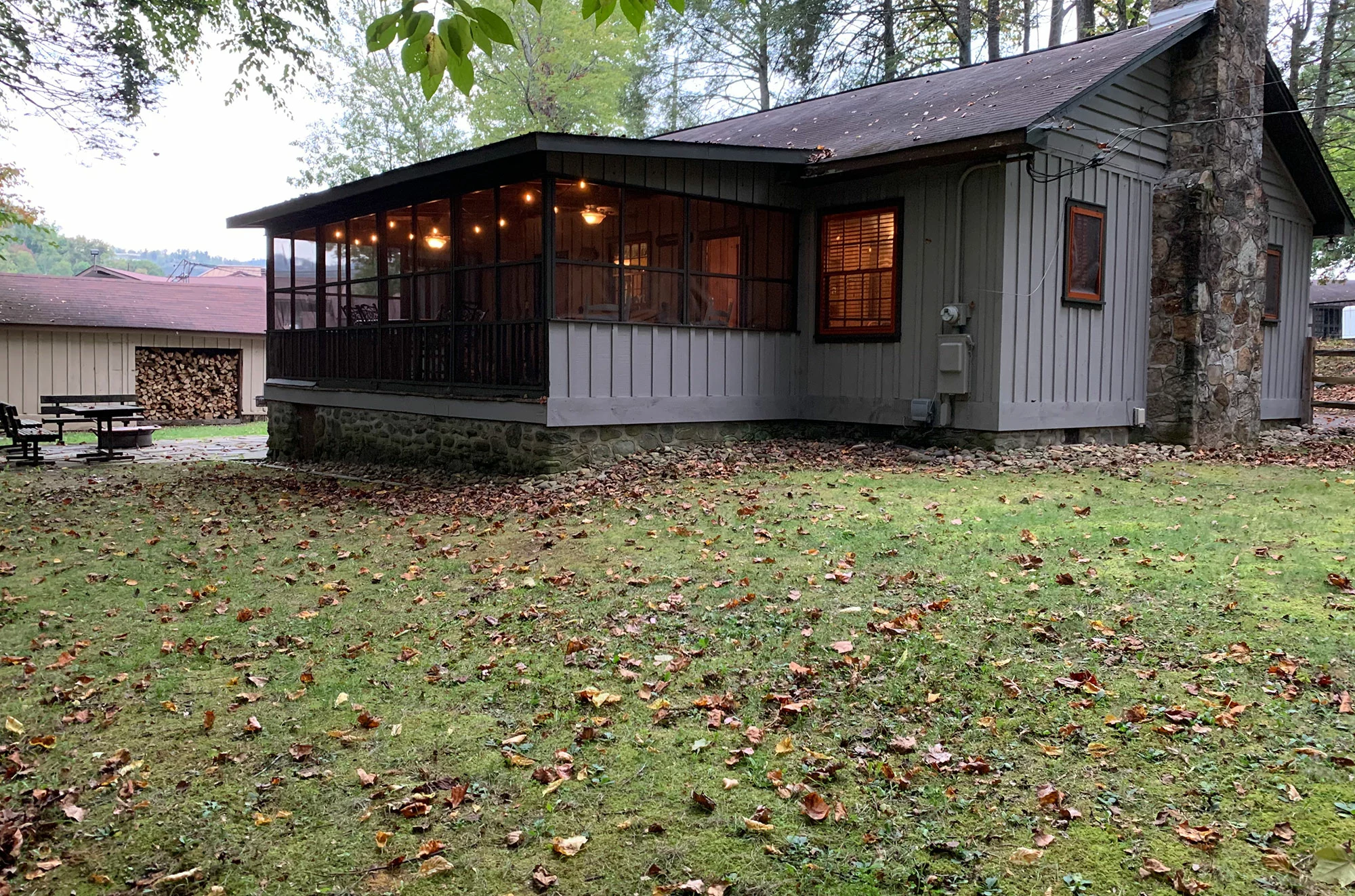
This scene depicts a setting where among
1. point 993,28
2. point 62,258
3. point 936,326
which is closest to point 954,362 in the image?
point 936,326

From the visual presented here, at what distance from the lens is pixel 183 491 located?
10.9 metres

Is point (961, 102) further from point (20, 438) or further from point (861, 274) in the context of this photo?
point (20, 438)

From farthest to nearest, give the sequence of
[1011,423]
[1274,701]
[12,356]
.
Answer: [12,356], [1011,423], [1274,701]

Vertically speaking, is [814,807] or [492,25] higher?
[492,25]

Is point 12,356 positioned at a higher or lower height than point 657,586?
higher

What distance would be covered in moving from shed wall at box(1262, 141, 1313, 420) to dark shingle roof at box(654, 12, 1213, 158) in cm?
373

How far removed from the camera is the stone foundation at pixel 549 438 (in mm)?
10414

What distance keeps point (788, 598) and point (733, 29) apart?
84.5ft

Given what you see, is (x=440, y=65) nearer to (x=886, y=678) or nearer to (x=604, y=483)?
(x=886, y=678)

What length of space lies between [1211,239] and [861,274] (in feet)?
13.9

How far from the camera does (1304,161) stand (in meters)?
14.2

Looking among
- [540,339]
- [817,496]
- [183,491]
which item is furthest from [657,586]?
[183,491]

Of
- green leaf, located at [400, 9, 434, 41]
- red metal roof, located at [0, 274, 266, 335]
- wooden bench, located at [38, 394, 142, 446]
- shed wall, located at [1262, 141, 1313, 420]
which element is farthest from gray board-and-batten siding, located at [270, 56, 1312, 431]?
red metal roof, located at [0, 274, 266, 335]

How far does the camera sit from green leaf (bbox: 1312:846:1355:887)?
135 centimetres
